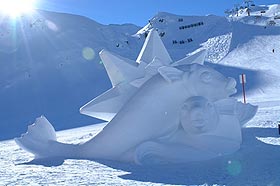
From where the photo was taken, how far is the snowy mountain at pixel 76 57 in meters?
23.8

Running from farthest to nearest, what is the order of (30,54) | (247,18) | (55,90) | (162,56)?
(247,18) → (30,54) → (55,90) → (162,56)

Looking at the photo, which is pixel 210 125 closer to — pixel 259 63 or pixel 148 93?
pixel 148 93

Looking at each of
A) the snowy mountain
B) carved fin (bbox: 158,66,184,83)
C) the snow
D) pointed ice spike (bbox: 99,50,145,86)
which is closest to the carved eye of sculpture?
carved fin (bbox: 158,66,184,83)

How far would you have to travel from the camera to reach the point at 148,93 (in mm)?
7758

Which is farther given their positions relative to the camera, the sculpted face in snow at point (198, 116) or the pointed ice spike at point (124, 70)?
the pointed ice spike at point (124, 70)

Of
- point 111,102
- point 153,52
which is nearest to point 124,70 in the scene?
point 111,102

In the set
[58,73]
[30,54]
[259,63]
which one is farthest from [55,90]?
[259,63]

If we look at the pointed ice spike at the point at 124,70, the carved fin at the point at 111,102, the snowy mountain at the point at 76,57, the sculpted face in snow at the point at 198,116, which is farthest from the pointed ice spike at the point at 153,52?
the snowy mountain at the point at 76,57

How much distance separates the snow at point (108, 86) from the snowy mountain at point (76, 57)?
83 mm

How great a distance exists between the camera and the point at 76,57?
3469 cm

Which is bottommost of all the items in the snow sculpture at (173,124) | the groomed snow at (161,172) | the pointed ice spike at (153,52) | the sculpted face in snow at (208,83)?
the groomed snow at (161,172)

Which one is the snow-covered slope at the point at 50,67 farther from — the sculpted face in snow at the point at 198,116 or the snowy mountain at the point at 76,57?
the sculpted face in snow at the point at 198,116

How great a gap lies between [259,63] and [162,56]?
23.5 metres

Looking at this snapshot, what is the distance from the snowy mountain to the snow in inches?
3.3
